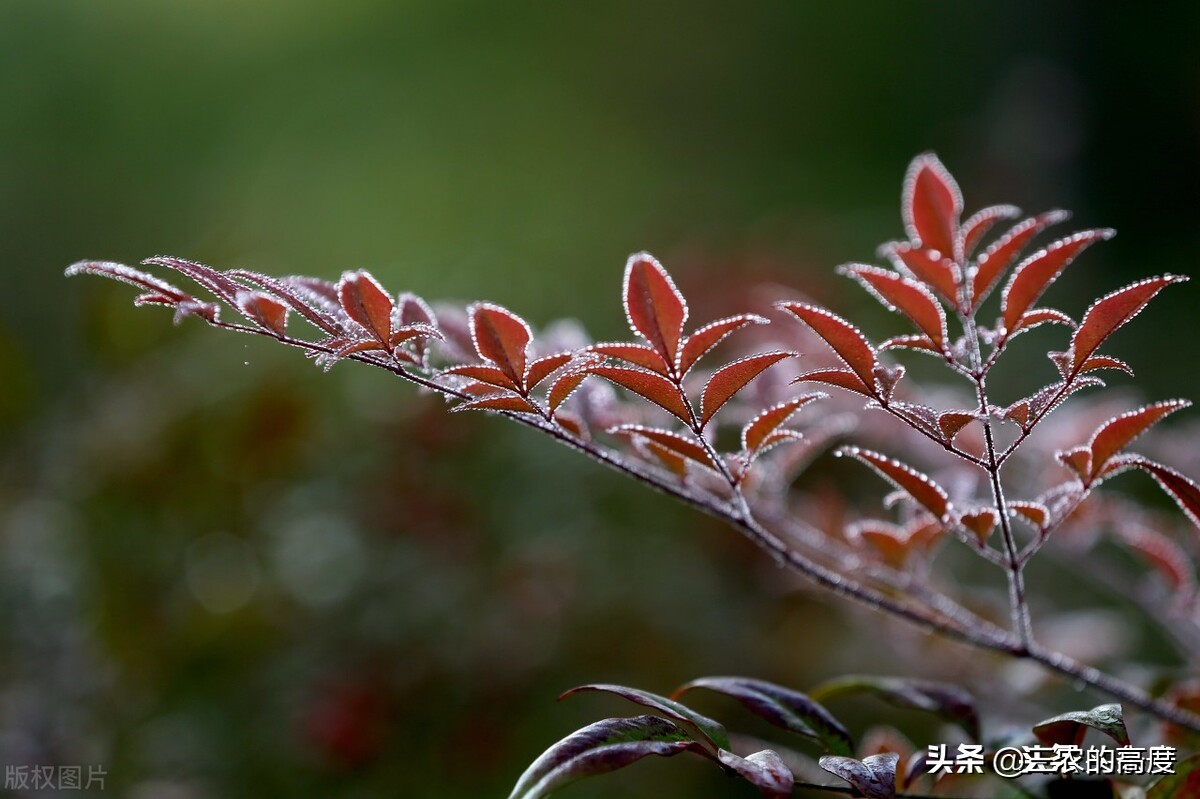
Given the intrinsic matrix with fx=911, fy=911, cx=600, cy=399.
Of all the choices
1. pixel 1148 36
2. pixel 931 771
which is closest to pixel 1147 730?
pixel 931 771

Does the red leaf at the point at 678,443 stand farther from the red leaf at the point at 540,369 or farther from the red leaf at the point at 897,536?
the red leaf at the point at 897,536

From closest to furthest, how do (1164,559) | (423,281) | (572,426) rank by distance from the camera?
(572,426)
(1164,559)
(423,281)

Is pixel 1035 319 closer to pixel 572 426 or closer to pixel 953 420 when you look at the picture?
pixel 953 420

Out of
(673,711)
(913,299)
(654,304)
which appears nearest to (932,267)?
(913,299)

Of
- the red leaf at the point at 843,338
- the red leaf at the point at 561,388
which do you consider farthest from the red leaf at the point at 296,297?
the red leaf at the point at 843,338

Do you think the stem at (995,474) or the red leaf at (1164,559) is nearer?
the stem at (995,474)

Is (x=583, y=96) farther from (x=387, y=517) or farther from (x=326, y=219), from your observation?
(x=387, y=517)
